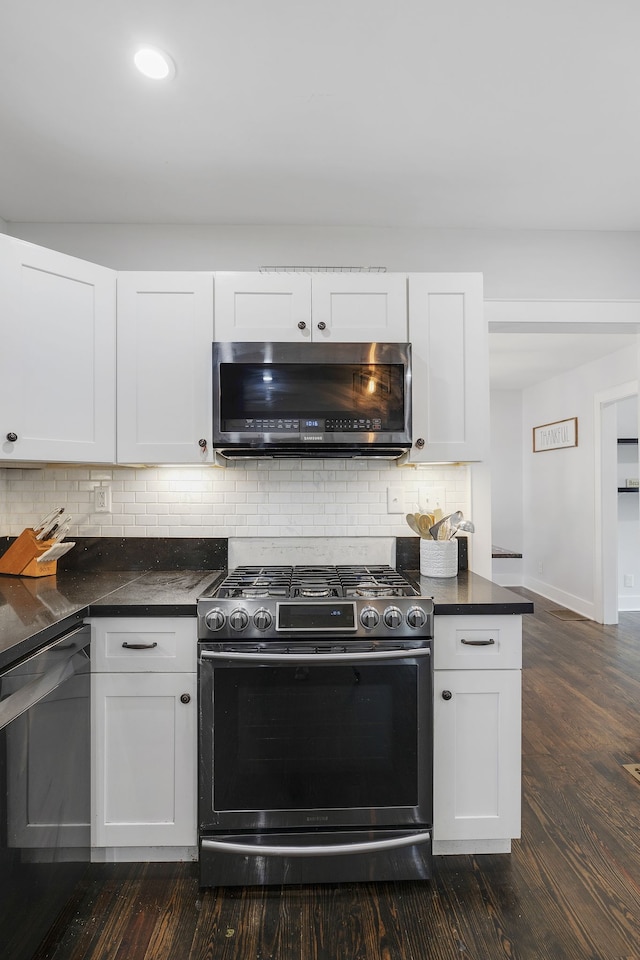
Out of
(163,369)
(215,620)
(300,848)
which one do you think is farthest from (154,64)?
(300,848)

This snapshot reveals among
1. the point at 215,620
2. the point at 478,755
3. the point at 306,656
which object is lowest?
the point at 478,755

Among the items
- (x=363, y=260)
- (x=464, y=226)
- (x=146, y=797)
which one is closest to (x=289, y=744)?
(x=146, y=797)

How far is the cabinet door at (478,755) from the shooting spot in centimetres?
184

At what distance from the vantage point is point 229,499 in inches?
99.7

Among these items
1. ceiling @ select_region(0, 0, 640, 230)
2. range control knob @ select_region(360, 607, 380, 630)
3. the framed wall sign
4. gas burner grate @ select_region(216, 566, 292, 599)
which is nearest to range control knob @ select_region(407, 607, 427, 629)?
range control knob @ select_region(360, 607, 380, 630)

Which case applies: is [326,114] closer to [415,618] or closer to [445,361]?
[445,361]

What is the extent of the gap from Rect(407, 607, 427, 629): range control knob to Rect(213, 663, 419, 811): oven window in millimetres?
138

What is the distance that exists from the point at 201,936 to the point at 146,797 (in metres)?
0.44

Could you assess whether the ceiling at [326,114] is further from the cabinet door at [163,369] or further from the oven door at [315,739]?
the oven door at [315,739]

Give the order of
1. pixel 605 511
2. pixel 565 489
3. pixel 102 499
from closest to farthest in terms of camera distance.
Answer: pixel 102 499
pixel 605 511
pixel 565 489

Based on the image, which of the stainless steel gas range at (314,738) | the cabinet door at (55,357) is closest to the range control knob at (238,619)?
the stainless steel gas range at (314,738)

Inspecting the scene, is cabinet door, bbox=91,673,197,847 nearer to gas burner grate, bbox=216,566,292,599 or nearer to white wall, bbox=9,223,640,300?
gas burner grate, bbox=216,566,292,599

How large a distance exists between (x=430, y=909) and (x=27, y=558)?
6.63 ft

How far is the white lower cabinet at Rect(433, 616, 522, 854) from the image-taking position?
6.04ft
